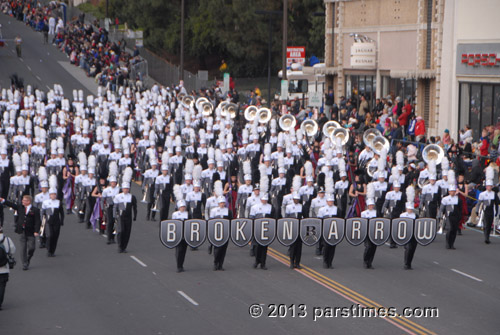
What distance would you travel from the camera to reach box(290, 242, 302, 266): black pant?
19.6 m

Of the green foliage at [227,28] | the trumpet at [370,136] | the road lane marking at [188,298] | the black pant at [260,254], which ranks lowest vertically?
the road lane marking at [188,298]

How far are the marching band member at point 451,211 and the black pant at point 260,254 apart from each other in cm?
490

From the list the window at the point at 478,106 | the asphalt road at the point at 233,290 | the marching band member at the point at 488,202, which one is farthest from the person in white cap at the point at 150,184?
the window at the point at 478,106

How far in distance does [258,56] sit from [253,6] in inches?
140

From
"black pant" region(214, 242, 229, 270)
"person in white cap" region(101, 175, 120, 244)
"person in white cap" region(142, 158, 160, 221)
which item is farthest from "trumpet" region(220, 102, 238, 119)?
"black pant" region(214, 242, 229, 270)

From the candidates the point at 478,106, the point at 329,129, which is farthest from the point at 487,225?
the point at 478,106

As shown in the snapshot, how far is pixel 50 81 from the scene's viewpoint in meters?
60.6

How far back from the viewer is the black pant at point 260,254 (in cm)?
1961

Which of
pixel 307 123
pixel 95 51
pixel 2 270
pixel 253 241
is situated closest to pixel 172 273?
pixel 253 241

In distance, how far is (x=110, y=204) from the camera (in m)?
21.9

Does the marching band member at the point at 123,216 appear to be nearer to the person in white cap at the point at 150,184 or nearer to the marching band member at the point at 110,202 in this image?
the marching band member at the point at 110,202

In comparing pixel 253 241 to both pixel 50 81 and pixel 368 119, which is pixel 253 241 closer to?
pixel 368 119

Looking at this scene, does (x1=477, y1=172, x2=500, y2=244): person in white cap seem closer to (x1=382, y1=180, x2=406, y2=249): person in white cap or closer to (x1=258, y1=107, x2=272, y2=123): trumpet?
(x1=382, y1=180, x2=406, y2=249): person in white cap

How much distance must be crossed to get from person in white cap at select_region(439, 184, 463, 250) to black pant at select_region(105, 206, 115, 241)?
753cm
